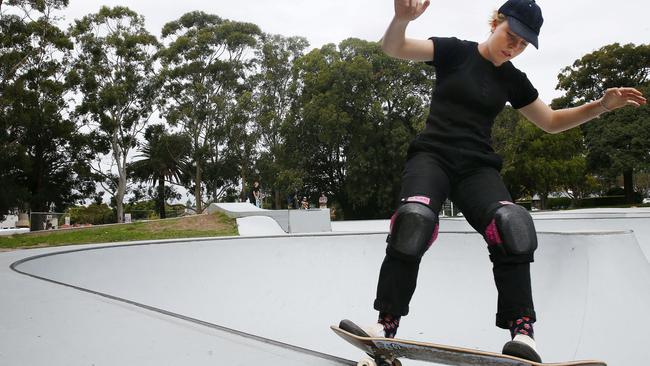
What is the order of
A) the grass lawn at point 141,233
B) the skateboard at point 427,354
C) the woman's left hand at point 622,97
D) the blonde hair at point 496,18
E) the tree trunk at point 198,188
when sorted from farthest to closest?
the tree trunk at point 198,188
the grass lawn at point 141,233
the woman's left hand at point 622,97
the blonde hair at point 496,18
the skateboard at point 427,354

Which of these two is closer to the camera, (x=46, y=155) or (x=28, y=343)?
(x=28, y=343)

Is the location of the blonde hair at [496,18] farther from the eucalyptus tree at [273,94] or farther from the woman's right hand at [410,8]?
the eucalyptus tree at [273,94]

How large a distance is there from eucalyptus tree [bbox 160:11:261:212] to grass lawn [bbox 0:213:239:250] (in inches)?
730

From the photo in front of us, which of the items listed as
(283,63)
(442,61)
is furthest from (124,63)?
(442,61)

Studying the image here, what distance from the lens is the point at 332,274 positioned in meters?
5.05

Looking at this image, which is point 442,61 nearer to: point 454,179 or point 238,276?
point 454,179

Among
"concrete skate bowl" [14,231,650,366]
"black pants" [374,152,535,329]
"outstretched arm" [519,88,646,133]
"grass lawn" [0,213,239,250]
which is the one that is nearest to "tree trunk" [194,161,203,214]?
"grass lawn" [0,213,239,250]

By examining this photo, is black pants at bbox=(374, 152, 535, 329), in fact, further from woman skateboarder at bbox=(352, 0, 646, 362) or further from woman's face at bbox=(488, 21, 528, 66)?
woman's face at bbox=(488, 21, 528, 66)

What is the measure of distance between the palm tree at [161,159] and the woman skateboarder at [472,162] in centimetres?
3589

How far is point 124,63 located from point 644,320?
3496 centimetres

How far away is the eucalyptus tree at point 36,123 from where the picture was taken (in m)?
24.3

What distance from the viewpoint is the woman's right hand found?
2025 millimetres

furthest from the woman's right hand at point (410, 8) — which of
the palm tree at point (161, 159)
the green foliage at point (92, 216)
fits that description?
the green foliage at point (92, 216)

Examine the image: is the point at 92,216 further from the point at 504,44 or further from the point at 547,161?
the point at 504,44
